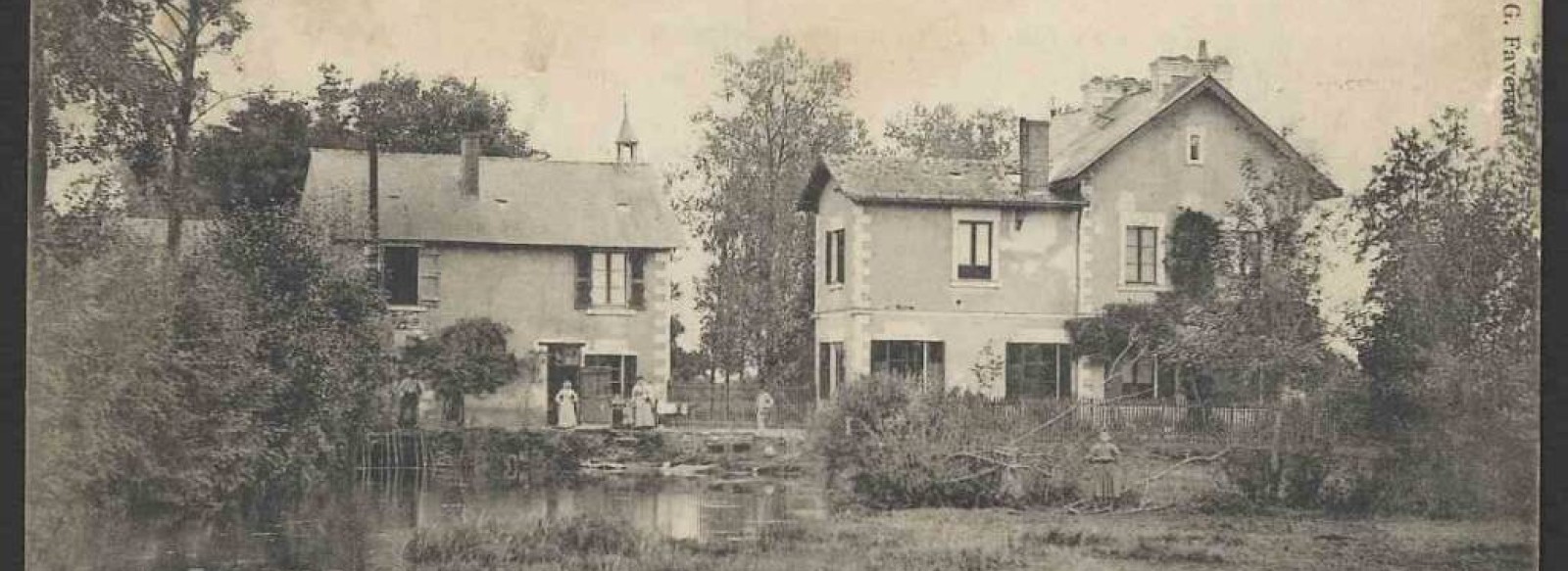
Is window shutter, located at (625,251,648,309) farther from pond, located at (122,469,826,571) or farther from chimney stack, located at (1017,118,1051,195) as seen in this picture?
chimney stack, located at (1017,118,1051,195)

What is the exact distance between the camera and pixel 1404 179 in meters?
13.7

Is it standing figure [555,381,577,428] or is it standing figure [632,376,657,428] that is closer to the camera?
standing figure [555,381,577,428]

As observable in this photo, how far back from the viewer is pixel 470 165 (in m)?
13.8

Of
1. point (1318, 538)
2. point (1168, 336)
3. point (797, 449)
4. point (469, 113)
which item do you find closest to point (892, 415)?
point (797, 449)

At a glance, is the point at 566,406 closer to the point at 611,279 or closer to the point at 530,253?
the point at 611,279

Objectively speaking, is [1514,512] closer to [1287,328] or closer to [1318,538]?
[1318,538]

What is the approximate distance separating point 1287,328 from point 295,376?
885cm

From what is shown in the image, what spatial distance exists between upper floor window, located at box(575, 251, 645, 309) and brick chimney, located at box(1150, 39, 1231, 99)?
4935 mm

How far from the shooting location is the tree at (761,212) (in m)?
13.5

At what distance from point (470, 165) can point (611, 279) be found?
165cm

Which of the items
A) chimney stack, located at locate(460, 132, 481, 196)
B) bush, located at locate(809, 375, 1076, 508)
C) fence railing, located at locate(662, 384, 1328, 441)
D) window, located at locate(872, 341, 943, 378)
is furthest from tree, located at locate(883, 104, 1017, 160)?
chimney stack, located at locate(460, 132, 481, 196)

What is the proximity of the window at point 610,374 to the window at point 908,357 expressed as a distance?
2.33 m

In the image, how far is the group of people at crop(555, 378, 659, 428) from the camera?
13.9m

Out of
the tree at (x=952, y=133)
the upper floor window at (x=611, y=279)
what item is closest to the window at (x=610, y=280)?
the upper floor window at (x=611, y=279)
